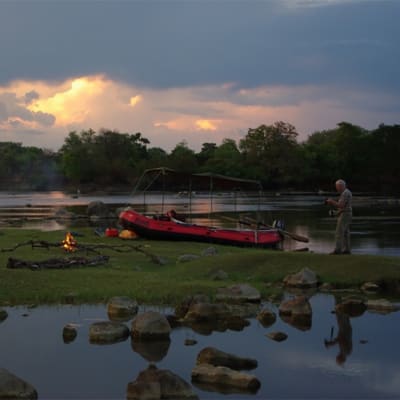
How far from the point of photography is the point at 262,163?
6117 inches

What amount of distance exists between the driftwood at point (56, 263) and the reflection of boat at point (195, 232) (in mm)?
10475

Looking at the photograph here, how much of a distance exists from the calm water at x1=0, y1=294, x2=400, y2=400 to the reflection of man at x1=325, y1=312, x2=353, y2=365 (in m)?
0.06

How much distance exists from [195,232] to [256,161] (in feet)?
419

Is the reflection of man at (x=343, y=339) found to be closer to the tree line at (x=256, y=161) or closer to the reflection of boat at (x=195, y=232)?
the reflection of boat at (x=195, y=232)

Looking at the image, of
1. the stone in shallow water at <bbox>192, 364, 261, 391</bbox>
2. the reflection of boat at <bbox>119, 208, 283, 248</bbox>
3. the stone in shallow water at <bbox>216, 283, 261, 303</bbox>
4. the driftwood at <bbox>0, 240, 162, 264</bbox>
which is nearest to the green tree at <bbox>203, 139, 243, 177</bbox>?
the reflection of boat at <bbox>119, 208, 283, 248</bbox>

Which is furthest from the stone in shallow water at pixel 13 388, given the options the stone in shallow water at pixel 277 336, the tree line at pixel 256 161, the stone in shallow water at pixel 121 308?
the tree line at pixel 256 161

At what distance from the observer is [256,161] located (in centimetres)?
15600

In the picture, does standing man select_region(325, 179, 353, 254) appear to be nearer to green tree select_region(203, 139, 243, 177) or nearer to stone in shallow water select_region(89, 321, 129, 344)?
stone in shallow water select_region(89, 321, 129, 344)

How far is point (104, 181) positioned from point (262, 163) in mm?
38936

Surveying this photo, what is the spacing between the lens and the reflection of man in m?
11.2

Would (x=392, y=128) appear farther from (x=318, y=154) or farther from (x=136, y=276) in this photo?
(x=136, y=276)

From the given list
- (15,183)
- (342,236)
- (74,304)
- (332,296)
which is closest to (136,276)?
(74,304)

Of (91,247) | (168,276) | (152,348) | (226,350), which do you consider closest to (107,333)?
(152,348)

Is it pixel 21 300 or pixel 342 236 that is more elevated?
pixel 342 236
